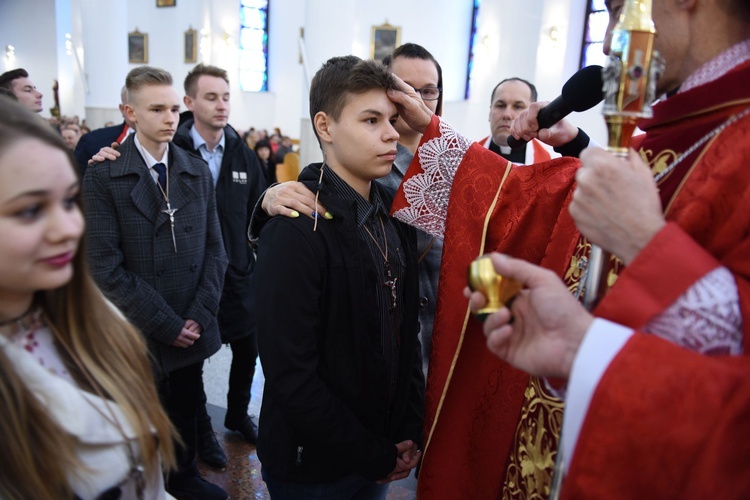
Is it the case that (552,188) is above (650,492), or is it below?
above

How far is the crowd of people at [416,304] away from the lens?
896 mm

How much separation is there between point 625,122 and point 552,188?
0.71 m

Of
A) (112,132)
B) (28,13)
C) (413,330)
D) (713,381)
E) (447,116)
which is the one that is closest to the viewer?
(713,381)

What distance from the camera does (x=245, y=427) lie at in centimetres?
323

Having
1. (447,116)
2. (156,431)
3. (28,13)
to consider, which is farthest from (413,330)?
(28,13)

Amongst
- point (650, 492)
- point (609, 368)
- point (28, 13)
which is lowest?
point (650, 492)

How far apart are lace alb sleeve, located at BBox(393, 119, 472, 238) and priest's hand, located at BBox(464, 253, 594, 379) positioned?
2.56 feet

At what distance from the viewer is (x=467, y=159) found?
1.71m

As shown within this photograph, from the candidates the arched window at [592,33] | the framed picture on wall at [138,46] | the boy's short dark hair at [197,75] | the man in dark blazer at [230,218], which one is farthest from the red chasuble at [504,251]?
the framed picture on wall at [138,46]

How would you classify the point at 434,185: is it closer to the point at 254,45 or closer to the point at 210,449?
the point at 210,449

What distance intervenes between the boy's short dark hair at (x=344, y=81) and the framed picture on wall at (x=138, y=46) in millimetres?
18270

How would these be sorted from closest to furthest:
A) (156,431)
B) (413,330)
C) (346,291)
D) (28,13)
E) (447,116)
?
(156,431)
(346,291)
(413,330)
(447,116)
(28,13)

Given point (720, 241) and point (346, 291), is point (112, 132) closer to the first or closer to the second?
point (346, 291)

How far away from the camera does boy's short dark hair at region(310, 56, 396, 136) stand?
1.62 m
